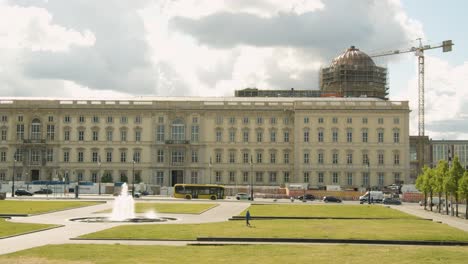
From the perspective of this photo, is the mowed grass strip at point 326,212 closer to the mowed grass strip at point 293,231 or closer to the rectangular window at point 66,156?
the mowed grass strip at point 293,231

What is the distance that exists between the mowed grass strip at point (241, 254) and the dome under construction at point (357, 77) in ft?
432

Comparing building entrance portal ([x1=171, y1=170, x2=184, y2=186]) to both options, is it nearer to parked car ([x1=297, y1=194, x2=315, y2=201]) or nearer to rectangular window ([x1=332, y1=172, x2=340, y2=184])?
rectangular window ([x1=332, y1=172, x2=340, y2=184])

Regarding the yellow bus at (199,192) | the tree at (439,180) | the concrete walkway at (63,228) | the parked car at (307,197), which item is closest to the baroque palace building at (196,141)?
the parked car at (307,197)

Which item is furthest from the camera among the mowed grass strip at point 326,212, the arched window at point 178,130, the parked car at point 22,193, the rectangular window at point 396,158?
the arched window at point 178,130

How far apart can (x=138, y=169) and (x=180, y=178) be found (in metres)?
8.96

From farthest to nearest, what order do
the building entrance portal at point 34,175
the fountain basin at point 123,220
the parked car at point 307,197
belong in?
1. the building entrance portal at point 34,175
2. the parked car at point 307,197
3. the fountain basin at point 123,220

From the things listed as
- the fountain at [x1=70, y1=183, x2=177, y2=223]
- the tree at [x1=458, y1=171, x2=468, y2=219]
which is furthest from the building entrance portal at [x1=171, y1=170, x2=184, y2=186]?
the tree at [x1=458, y1=171, x2=468, y2=219]

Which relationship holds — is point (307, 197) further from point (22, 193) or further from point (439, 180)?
point (22, 193)

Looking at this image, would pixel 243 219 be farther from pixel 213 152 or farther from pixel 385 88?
pixel 385 88

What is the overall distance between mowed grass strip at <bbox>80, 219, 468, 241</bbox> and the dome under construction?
369ft

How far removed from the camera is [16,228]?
176ft

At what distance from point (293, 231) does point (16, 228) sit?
2033 cm

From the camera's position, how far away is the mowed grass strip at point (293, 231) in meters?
48.4

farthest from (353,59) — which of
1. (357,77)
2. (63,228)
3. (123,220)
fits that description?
(63,228)
